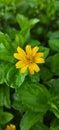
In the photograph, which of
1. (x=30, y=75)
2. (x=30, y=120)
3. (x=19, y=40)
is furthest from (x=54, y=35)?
(x=30, y=120)

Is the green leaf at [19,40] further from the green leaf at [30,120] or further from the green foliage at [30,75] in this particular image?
the green leaf at [30,120]

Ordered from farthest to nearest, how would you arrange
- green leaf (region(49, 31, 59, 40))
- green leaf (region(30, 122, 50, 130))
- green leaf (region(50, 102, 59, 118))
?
green leaf (region(49, 31, 59, 40)), green leaf (region(30, 122, 50, 130)), green leaf (region(50, 102, 59, 118))

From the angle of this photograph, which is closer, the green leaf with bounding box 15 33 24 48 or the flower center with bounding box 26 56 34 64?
the flower center with bounding box 26 56 34 64

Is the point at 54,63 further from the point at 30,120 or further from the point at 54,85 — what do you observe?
the point at 30,120

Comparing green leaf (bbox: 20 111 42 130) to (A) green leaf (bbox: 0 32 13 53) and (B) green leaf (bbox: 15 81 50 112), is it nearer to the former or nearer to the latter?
(B) green leaf (bbox: 15 81 50 112)

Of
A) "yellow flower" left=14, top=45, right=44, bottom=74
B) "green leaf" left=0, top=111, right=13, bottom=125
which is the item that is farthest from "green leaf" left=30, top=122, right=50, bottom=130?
"yellow flower" left=14, top=45, right=44, bottom=74

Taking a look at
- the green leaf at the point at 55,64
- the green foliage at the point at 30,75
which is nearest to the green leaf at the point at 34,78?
the green foliage at the point at 30,75
